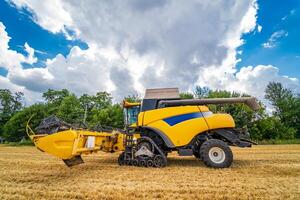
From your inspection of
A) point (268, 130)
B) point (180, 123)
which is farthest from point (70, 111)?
point (180, 123)

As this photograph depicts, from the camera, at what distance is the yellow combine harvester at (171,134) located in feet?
21.3

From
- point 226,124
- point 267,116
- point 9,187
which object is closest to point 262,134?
point 267,116

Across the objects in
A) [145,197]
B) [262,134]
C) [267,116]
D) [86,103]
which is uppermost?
[86,103]

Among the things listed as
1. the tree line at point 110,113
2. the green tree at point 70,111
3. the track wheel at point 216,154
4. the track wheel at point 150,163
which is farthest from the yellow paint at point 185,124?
the green tree at point 70,111

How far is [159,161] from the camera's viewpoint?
21.8 feet

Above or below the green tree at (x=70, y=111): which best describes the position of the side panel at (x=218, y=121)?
below

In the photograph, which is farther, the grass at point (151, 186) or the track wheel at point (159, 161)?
the track wheel at point (159, 161)

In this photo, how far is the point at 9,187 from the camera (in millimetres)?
4188

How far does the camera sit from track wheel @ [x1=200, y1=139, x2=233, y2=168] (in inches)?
251

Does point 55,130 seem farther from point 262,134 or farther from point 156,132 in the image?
point 262,134

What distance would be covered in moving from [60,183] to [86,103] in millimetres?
46679

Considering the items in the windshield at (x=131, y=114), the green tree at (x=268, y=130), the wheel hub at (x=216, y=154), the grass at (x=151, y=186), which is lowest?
the grass at (x=151, y=186)

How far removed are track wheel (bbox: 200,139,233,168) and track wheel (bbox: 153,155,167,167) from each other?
1.14 meters

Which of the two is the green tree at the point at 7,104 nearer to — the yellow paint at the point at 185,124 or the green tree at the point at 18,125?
the green tree at the point at 18,125
